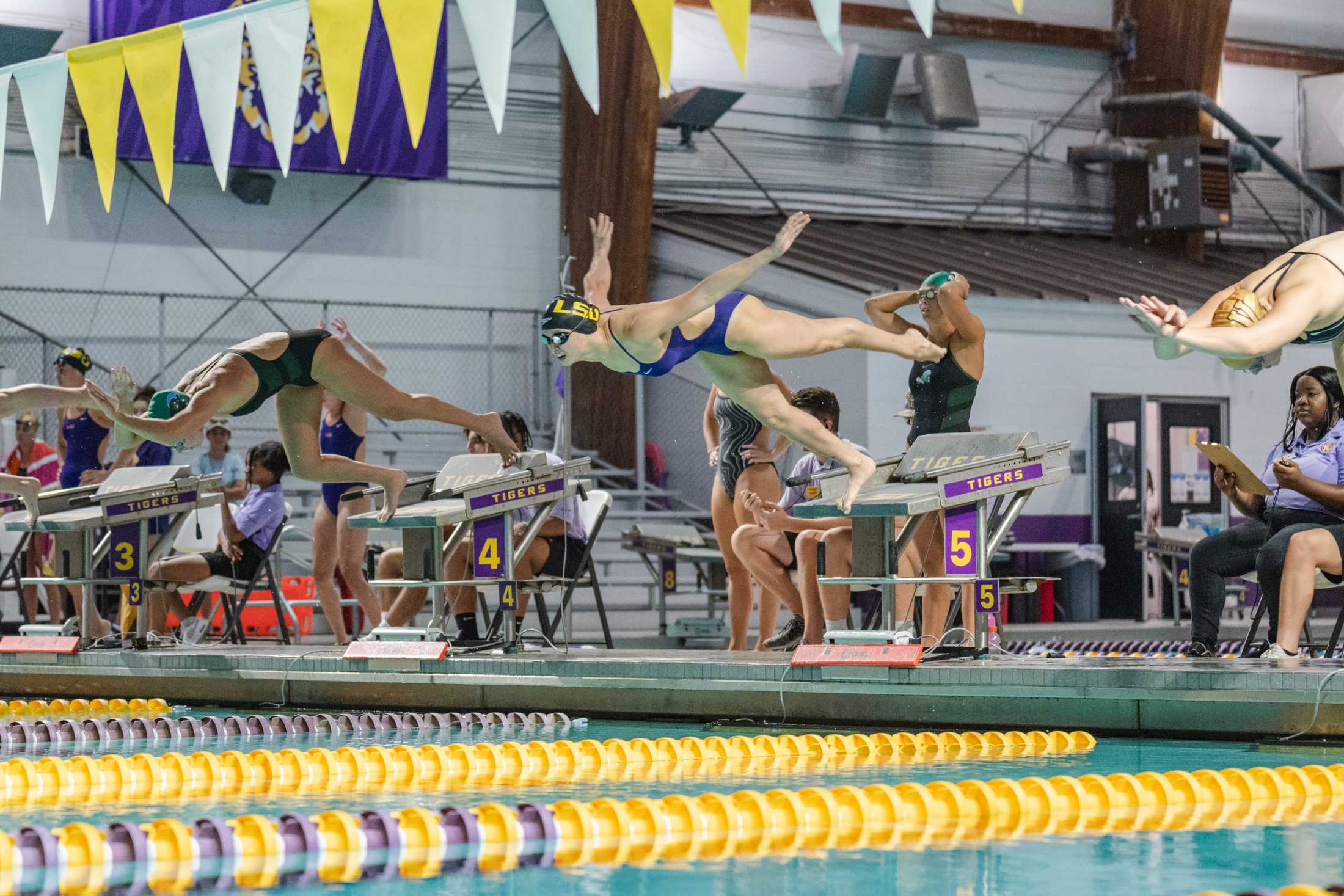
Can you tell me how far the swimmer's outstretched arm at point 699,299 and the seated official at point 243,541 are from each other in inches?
137

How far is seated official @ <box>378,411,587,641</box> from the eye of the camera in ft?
26.7

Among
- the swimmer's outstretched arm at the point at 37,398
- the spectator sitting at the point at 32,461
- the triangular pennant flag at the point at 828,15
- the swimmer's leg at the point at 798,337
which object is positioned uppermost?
the triangular pennant flag at the point at 828,15

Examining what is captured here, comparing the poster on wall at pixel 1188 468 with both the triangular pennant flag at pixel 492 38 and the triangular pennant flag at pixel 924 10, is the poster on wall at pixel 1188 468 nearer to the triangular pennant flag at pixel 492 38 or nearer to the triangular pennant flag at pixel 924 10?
the triangular pennant flag at pixel 924 10

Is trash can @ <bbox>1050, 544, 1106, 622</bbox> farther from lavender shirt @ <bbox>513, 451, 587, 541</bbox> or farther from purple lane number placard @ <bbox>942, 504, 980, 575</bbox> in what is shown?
purple lane number placard @ <bbox>942, 504, 980, 575</bbox>

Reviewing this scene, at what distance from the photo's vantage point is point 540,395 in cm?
1716

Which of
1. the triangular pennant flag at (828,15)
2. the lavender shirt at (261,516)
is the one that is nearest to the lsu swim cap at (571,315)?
the triangular pennant flag at (828,15)

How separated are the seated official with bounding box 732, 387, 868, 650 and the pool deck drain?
0.49m

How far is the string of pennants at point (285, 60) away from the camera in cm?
495

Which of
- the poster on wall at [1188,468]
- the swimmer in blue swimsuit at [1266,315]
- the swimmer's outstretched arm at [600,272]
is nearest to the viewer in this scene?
the swimmer in blue swimsuit at [1266,315]

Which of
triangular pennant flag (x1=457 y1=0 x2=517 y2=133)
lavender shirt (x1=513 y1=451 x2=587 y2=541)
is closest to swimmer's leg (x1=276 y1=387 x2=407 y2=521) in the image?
lavender shirt (x1=513 y1=451 x2=587 y2=541)

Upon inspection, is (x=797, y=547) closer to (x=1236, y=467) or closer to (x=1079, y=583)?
(x=1236, y=467)

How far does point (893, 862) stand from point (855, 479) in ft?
9.11

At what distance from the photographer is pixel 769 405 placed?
6.55m

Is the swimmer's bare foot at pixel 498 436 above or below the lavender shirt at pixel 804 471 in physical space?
above
